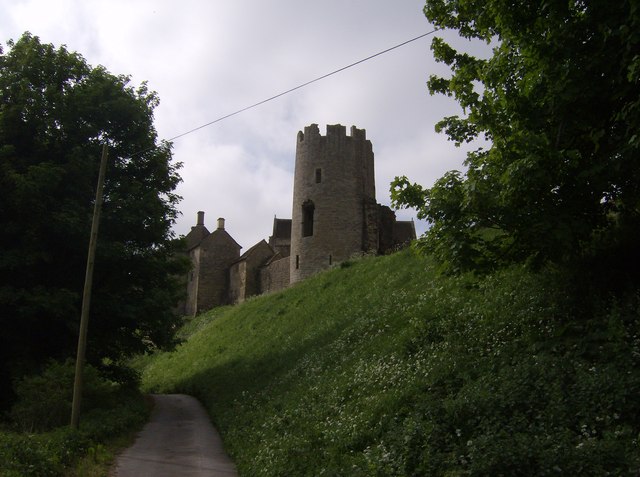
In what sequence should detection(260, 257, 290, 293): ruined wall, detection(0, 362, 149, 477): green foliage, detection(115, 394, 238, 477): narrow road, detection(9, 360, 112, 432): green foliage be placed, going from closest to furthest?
detection(0, 362, 149, 477): green foliage → detection(115, 394, 238, 477): narrow road → detection(9, 360, 112, 432): green foliage → detection(260, 257, 290, 293): ruined wall

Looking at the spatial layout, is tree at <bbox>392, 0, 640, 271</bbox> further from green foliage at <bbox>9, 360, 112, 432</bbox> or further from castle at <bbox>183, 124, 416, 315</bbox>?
castle at <bbox>183, 124, 416, 315</bbox>

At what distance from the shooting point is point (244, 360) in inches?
903

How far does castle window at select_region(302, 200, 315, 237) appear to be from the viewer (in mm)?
39916

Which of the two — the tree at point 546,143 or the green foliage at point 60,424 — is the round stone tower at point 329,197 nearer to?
the green foliage at point 60,424

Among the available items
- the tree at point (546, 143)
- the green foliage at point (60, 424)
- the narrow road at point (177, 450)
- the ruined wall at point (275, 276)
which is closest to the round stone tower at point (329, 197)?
the ruined wall at point (275, 276)

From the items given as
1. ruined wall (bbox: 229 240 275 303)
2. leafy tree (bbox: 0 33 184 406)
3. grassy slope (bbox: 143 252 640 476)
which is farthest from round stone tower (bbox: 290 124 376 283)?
grassy slope (bbox: 143 252 640 476)

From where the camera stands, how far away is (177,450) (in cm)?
1419

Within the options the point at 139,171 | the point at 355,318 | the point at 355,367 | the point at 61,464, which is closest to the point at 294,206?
the point at 139,171

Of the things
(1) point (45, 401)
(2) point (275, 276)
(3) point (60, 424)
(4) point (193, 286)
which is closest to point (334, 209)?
(2) point (275, 276)

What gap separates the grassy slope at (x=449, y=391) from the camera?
721 centimetres

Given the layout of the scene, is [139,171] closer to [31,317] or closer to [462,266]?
[31,317]

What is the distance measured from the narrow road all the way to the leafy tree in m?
3.67

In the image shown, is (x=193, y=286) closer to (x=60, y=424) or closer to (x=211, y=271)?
(x=211, y=271)

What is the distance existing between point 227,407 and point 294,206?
23946 millimetres
